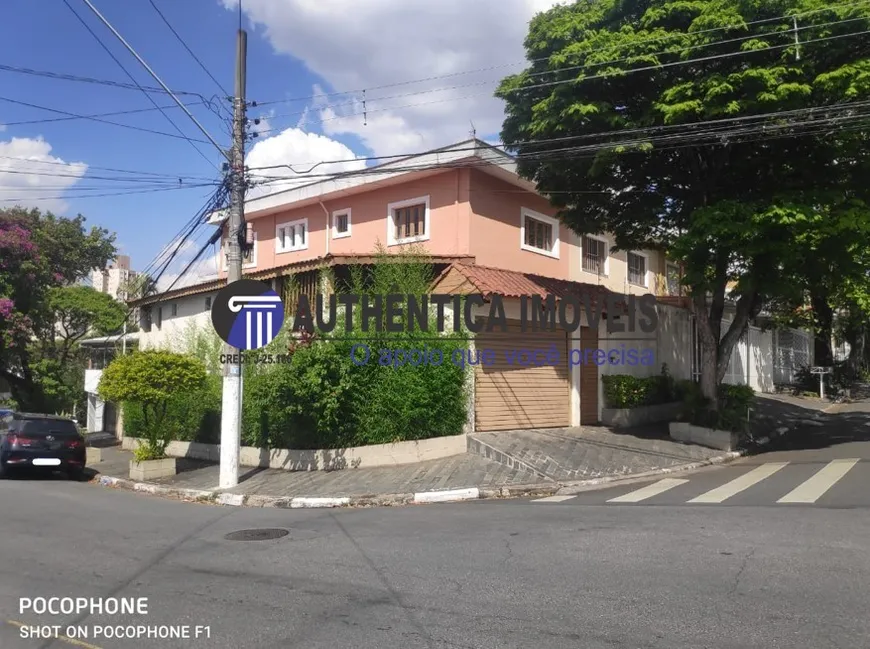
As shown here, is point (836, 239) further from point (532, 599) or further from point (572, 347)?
point (532, 599)

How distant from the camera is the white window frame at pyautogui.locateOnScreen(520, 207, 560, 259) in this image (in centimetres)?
1752

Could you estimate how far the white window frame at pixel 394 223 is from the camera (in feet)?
54.9

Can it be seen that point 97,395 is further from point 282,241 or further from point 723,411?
point 723,411

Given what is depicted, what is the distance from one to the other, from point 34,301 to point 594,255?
1903 centimetres

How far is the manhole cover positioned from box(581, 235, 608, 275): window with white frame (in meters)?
14.3

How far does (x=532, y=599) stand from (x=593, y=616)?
0.55 metres

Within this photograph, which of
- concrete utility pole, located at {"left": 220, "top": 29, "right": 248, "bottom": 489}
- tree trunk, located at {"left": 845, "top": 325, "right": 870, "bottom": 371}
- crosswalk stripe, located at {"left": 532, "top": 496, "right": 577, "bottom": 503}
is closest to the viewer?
crosswalk stripe, located at {"left": 532, "top": 496, "right": 577, "bottom": 503}

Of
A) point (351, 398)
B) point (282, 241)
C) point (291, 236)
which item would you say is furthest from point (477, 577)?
point (282, 241)

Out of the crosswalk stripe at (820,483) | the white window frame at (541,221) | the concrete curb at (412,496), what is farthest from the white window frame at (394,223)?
the crosswalk stripe at (820,483)

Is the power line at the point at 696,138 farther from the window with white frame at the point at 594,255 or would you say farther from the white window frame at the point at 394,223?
the window with white frame at the point at 594,255

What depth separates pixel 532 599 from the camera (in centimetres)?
498

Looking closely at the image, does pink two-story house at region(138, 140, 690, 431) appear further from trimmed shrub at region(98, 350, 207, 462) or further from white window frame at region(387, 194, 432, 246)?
trimmed shrub at region(98, 350, 207, 462)

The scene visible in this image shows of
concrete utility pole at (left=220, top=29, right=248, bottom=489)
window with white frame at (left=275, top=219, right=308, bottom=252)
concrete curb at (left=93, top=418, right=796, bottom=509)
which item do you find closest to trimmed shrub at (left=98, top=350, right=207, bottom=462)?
concrete utility pole at (left=220, top=29, right=248, bottom=489)

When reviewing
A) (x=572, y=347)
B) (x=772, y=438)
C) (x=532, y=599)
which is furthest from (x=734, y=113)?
(x=532, y=599)
